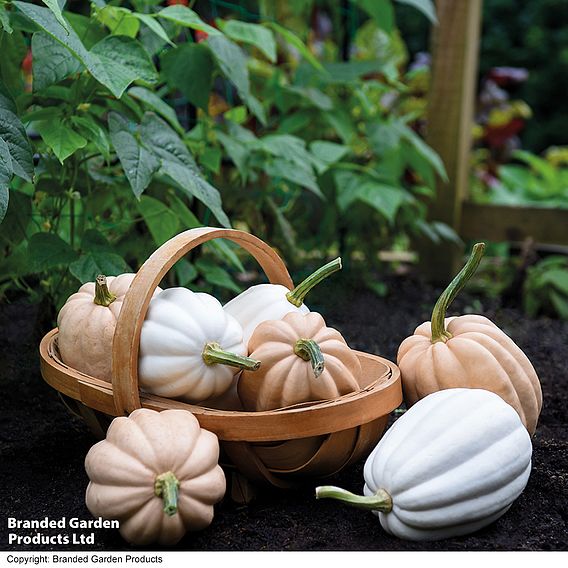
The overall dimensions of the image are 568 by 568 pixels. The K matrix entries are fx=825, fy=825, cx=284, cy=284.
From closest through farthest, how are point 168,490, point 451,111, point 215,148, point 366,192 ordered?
point 168,490, point 215,148, point 366,192, point 451,111

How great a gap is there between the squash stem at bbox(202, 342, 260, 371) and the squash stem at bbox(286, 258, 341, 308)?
0.68 ft

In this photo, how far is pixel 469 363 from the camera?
1.37m

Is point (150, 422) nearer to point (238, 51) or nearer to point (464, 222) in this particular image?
point (238, 51)

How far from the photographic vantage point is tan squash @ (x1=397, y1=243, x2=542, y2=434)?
136cm

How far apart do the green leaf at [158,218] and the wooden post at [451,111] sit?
171 centimetres

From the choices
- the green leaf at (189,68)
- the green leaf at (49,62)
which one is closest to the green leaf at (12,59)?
the green leaf at (49,62)

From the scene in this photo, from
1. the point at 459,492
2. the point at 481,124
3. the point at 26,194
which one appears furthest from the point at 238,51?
the point at 481,124

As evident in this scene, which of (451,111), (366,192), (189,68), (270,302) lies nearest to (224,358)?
(270,302)

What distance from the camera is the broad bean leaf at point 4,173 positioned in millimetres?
1284

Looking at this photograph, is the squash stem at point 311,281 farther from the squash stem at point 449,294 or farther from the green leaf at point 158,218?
the green leaf at point 158,218

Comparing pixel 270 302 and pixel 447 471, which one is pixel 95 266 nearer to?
pixel 270 302

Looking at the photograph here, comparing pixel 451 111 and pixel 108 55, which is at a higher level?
pixel 108 55

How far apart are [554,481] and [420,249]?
2019 mm

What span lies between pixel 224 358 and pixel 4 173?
46 cm
